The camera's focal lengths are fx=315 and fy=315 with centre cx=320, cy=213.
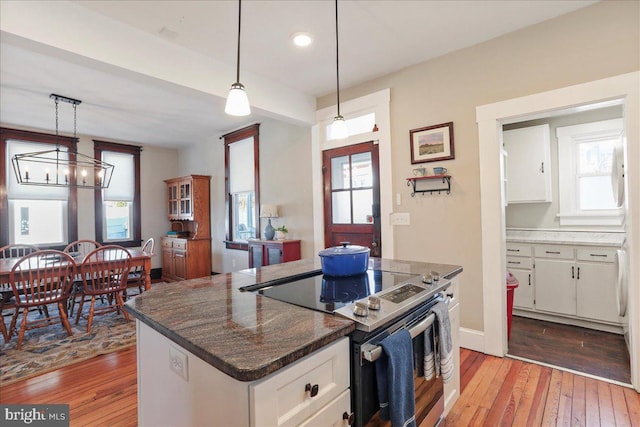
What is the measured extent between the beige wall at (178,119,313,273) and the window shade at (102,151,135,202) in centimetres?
181

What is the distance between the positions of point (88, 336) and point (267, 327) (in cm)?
318

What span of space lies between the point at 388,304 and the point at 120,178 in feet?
20.9

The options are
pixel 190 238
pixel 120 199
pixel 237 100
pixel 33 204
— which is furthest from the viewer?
pixel 120 199

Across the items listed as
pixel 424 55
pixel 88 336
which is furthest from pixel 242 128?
pixel 88 336

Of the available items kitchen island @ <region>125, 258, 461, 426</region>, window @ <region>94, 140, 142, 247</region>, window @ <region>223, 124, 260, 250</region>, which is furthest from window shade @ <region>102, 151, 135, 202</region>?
kitchen island @ <region>125, 258, 461, 426</region>

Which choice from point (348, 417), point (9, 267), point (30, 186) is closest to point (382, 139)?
point (348, 417)

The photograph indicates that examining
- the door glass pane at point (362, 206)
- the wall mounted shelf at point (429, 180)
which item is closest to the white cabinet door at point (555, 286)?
the wall mounted shelf at point (429, 180)

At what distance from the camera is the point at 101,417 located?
6.32ft

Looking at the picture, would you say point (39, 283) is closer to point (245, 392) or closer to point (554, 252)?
point (245, 392)

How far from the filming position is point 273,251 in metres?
4.11

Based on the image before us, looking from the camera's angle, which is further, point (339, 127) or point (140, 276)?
point (140, 276)

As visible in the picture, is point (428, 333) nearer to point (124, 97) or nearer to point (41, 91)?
point (124, 97)

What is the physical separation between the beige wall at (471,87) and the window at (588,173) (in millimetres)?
1554

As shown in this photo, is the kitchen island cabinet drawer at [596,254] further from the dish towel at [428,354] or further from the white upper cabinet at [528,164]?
the dish towel at [428,354]
